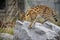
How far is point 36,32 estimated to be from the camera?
7.50m

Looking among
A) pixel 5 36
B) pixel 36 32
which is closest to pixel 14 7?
pixel 5 36

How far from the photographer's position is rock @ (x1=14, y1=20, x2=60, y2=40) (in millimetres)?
7371

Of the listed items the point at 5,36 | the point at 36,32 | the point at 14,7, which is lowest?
the point at 14,7

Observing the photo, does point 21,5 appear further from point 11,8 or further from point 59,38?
point 59,38

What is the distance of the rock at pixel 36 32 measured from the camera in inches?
290

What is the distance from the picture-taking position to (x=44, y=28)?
25.3 feet

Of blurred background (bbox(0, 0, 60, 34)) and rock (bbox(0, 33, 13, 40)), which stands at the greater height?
rock (bbox(0, 33, 13, 40))

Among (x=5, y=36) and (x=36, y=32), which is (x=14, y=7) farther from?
(x=36, y=32)

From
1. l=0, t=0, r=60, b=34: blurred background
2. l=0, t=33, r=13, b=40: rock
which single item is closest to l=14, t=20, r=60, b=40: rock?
l=0, t=33, r=13, b=40: rock

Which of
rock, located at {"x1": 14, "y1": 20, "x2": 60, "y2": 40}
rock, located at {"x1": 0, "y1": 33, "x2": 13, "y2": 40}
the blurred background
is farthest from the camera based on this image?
the blurred background

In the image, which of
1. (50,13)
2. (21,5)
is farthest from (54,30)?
(21,5)

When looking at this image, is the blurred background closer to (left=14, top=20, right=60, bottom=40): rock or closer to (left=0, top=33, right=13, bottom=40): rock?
(left=0, top=33, right=13, bottom=40): rock

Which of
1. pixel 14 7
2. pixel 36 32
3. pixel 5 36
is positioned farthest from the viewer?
pixel 14 7

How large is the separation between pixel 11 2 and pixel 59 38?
19.2ft
